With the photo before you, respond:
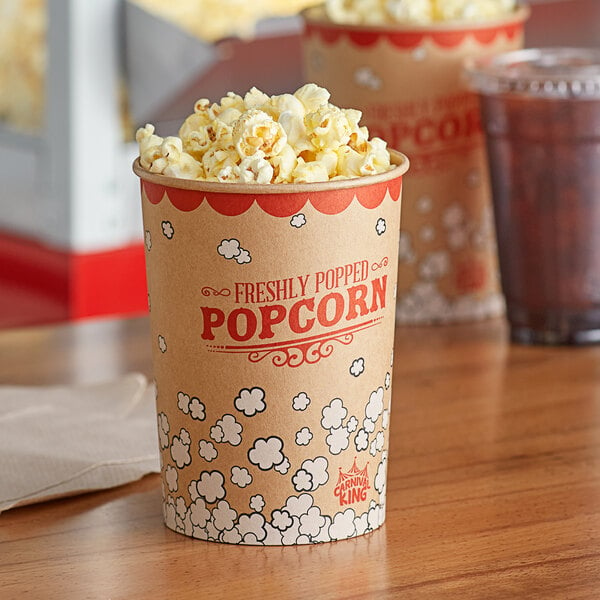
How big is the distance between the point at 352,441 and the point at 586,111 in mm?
608

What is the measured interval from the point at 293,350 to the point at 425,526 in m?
0.19

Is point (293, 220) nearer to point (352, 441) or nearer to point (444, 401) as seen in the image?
point (352, 441)

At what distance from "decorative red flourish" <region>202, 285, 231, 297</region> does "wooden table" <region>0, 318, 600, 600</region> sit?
7.4 inches

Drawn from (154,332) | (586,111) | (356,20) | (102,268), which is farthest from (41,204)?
(154,332)

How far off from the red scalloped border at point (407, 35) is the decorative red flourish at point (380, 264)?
2.05 ft

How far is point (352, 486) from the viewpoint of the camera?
3.01 feet

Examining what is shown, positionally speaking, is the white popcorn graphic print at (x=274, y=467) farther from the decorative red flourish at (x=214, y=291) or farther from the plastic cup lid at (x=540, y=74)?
the plastic cup lid at (x=540, y=74)

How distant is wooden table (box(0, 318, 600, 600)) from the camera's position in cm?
87

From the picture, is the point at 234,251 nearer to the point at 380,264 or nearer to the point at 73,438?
the point at 380,264

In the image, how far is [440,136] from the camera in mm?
1507

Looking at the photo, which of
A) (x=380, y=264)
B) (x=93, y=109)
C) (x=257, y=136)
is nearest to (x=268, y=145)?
(x=257, y=136)

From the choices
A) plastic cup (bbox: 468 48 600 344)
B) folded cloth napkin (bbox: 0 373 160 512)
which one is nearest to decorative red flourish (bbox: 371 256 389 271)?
folded cloth napkin (bbox: 0 373 160 512)

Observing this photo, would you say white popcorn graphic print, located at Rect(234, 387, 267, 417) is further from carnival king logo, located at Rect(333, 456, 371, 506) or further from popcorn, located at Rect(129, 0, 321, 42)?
popcorn, located at Rect(129, 0, 321, 42)

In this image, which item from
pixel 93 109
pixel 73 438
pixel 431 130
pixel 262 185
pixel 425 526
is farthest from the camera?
pixel 93 109
